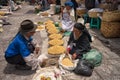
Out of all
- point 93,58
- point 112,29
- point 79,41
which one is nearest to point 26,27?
point 79,41

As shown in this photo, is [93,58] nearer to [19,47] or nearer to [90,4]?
[19,47]

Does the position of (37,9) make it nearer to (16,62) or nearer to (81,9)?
(81,9)

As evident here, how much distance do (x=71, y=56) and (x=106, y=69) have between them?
891 mm

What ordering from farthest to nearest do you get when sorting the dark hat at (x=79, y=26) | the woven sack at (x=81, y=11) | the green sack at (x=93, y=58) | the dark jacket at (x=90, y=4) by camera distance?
the woven sack at (x=81, y=11), the dark jacket at (x=90, y=4), the dark hat at (x=79, y=26), the green sack at (x=93, y=58)

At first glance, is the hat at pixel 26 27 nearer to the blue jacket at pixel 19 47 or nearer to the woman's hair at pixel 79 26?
the blue jacket at pixel 19 47

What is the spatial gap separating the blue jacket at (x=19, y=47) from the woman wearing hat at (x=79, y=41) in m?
1.18

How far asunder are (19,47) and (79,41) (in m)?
1.55

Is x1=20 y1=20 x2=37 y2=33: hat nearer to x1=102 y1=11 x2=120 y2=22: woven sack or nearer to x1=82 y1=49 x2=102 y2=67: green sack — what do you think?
x1=82 y1=49 x2=102 y2=67: green sack

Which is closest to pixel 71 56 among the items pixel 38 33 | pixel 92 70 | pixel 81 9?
pixel 92 70

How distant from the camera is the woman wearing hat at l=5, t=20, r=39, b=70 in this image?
457cm

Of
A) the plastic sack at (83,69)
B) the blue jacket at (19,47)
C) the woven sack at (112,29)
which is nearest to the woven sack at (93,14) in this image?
the woven sack at (112,29)

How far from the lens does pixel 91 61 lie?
4980 millimetres

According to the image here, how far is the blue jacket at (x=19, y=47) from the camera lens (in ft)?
14.9

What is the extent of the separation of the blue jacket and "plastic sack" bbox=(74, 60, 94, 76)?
1.13 m
